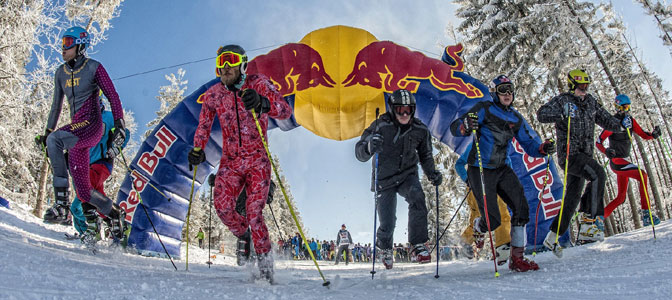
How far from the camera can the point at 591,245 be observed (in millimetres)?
5547

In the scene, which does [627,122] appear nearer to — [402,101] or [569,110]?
[569,110]

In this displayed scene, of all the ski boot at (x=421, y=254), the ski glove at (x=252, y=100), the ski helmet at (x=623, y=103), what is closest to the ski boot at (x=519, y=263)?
the ski boot at (x=421, y=254)

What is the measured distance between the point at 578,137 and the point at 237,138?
4228mm

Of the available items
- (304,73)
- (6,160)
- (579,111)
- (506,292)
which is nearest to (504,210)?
(579,111)

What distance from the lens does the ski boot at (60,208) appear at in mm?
4289

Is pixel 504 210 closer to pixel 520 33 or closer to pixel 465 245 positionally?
pixel 465 245

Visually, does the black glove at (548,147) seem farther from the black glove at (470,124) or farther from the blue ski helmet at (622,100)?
the blue ski helmet at (622,100)

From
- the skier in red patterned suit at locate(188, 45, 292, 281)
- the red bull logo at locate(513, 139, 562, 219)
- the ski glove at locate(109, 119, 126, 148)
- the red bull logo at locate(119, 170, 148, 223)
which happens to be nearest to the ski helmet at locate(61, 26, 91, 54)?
the ski glove at locate(109, 119, 126, 148)

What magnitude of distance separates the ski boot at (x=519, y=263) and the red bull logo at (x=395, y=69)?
5055mm

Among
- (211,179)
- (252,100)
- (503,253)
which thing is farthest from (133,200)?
(503,253)

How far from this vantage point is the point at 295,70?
8766 millimetres

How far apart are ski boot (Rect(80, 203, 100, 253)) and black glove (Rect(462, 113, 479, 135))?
14.7 feet

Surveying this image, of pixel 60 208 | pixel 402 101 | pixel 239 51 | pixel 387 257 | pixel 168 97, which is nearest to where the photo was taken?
pixel 239 51

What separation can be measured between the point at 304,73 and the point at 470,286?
6495 millimetres
